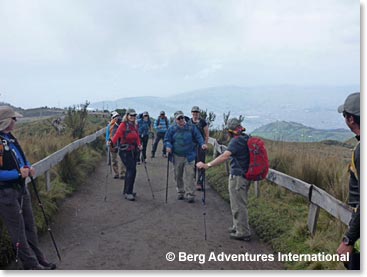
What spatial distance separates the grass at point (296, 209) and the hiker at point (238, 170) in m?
0.33

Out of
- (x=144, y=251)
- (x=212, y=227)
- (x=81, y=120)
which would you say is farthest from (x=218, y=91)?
(x=81, y=120)

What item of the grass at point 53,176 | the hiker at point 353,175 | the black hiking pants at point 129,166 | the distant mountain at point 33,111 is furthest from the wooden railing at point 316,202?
the distant mountain at point 33,111

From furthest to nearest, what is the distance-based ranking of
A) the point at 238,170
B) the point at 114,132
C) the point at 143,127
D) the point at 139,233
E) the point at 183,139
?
the point at 143,127 → the point at 114,132 → the point at 183,139 → the point at 238,170 → the point at 139,233

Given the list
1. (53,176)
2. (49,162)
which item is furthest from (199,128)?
(49,162)

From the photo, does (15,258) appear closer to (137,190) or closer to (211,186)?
(137,190)

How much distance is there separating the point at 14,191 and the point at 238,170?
9.20 feet

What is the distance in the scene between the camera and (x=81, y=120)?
1324 centimetres

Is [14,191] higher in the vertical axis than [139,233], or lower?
higher

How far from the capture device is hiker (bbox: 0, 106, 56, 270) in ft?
13.8

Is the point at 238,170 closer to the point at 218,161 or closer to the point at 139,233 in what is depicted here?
the point at 218,161

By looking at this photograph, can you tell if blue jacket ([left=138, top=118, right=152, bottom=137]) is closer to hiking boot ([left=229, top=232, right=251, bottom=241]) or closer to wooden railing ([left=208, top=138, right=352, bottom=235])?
wooden railing ([left=208, top=138, right=352, bottom=235])

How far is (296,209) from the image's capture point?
20.5ft

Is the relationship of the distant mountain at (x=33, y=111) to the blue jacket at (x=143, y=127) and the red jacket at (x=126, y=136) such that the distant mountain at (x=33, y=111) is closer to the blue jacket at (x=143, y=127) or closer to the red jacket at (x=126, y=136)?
the red jacket at (x=126, y=136)

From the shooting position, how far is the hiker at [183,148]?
25.8 feet
